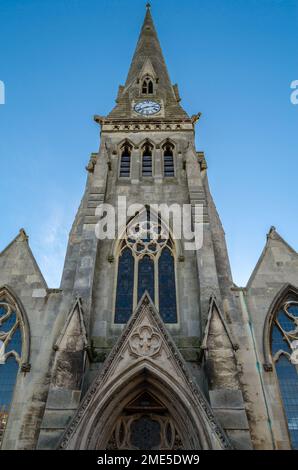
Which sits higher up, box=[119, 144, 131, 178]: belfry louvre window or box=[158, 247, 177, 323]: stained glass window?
box=[119, 144, 131, 178]: belfry louvre window

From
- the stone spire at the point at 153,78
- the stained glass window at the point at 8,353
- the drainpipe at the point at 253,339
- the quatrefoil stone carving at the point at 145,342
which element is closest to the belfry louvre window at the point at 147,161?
the stone spire at the point at 153,78

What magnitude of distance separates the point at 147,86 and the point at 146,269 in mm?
17440

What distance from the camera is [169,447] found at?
11.9 m

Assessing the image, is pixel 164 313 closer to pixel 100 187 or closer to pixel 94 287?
pixel 94 287

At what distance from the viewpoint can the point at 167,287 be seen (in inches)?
618

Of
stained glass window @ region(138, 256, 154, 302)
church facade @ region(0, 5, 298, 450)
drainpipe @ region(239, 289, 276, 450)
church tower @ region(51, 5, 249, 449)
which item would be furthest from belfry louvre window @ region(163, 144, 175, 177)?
drainpipe @ region(239, 289, 276, 450)

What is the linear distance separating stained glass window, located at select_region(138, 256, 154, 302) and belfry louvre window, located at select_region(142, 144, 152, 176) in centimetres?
584

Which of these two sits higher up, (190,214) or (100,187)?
(100,187)

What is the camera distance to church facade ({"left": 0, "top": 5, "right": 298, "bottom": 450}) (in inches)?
449

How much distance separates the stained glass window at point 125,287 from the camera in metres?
14.9

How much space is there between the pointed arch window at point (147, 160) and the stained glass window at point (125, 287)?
5.46 m

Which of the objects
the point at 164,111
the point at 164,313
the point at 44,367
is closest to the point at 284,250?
the point at 164,313

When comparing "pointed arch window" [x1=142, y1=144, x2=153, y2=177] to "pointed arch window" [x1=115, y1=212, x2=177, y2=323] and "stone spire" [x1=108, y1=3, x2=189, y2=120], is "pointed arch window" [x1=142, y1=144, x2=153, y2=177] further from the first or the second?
"pointed arch window" [x1=115, y1=212, x2=177, y2=323]

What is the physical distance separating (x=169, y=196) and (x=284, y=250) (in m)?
5.70
